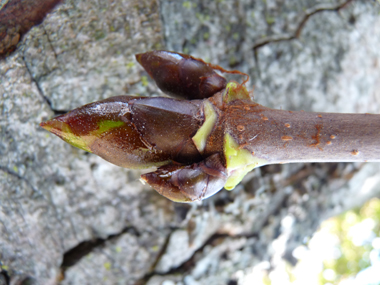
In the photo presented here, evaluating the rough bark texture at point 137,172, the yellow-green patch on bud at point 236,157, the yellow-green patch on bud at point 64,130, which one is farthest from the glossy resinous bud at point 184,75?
the rough bark texture at point 137,172

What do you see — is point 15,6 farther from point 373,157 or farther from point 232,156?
point 373,157

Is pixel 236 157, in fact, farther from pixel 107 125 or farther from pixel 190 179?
pixel 107 125

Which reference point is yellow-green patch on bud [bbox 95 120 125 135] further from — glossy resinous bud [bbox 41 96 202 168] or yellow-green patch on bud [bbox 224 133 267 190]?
yellow-green patch on bud [bbox 224 133 267 190]

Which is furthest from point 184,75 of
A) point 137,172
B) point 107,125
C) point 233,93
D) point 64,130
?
point 137,172

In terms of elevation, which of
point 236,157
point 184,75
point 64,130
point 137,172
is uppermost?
point 184,75

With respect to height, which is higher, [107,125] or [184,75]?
[184,75]

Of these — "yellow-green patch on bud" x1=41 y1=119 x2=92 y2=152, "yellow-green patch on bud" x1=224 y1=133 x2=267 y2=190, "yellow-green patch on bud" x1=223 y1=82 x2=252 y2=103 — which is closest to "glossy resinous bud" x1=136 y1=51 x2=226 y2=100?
→ "yellow-green patch on bud" x1=223 y1=82 x2=252 y2=103

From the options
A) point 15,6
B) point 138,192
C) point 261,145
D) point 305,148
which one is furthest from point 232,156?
point 15,6
